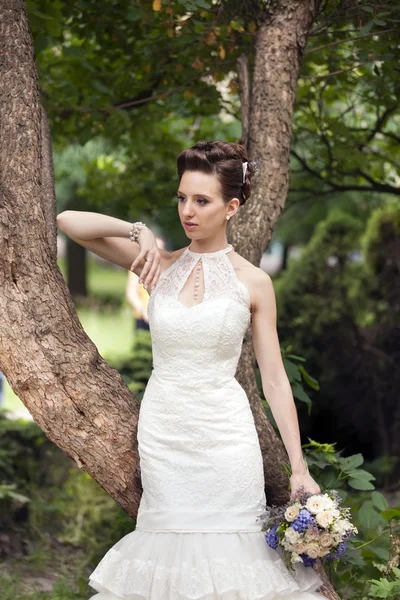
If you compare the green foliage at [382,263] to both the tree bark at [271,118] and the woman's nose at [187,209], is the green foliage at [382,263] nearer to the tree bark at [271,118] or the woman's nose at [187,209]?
the tree bark at [271,118]

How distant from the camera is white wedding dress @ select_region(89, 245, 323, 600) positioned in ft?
10.1

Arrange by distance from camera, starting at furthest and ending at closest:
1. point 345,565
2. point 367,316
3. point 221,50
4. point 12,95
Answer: point 367,316 → point 221,50 → point 345,565 → point 12,95

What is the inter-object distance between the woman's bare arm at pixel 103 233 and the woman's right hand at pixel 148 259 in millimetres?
63

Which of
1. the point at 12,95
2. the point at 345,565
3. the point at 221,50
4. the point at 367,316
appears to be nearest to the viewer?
the point at 12,95

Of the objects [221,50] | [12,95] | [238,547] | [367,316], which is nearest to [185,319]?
[238,547]

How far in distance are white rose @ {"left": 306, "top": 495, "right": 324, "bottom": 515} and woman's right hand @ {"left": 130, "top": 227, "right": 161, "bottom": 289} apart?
3.20 feet

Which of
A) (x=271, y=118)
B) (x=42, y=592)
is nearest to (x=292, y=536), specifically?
(x=271, y=118)

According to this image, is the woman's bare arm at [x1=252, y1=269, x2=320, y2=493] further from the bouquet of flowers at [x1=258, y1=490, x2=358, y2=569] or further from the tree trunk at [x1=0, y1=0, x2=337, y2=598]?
the tree trunk at [x1=0, y1=0, x2=337, y2=598]

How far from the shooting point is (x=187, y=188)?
3266mm

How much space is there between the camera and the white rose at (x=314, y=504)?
3068 mm

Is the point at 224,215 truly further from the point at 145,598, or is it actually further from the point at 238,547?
the point at 145,598

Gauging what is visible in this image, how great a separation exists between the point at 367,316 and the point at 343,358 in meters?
1.30

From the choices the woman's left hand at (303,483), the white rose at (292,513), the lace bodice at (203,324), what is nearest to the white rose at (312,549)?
the white rose at (292,513)

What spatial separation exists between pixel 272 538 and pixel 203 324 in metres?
0.81
